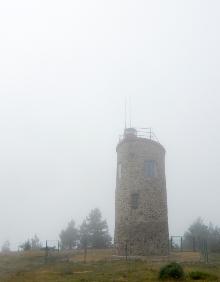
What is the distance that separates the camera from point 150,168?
1216 inches

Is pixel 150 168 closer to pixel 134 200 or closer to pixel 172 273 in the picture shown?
pixel 134 200

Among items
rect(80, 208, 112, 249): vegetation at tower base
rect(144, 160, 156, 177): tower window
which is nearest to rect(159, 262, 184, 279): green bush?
rect(144, 160, 156, 177): tower window

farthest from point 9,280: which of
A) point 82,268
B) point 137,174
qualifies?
point 137,174

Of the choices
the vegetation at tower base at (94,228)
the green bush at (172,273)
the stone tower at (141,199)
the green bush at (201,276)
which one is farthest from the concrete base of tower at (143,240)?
the vegetation at tower base at (94,228)

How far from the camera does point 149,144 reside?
31.2m

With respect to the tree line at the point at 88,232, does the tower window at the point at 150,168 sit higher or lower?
higher

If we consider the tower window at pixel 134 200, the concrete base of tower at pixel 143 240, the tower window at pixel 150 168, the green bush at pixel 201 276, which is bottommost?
the green bush at pixel 201 276

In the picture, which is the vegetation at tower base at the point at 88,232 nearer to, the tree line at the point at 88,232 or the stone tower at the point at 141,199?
the tree line at the point at 88,232

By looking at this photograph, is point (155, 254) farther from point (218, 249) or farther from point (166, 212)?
point (218, 249)

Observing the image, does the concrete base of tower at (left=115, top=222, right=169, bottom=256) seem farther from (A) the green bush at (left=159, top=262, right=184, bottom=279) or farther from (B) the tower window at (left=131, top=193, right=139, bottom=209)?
(A) the green bush at (left=159, top=262, right=184, bottom=279)

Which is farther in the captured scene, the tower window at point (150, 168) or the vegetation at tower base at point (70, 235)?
the vegetation at tower base at point (70, 235)

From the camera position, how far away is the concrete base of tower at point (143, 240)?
29.1 meters

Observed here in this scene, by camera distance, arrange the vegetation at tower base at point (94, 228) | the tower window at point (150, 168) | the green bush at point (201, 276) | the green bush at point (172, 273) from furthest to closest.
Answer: the vegetation at tower base at point (94, 228) < the tower window at point (150, 168) < the green bush at point (172, 273) < the green bush at point (201, 276)

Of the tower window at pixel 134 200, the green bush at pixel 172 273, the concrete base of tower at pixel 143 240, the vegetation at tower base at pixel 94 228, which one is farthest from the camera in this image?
the vegetation at tower base at pixel 94 228
